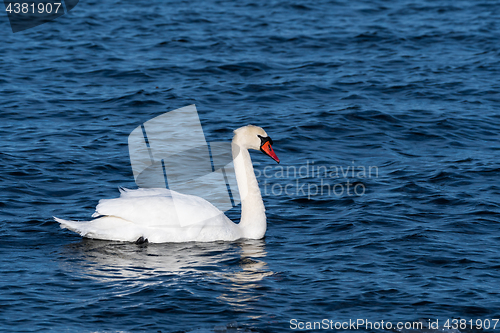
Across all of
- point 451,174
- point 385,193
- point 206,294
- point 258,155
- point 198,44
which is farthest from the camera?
point 198,44

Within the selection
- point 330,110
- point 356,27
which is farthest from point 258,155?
point 356,27

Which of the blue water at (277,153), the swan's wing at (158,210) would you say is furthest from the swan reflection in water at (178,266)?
the swan's wing at (158,210)

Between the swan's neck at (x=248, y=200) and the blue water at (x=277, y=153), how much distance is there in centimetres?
29

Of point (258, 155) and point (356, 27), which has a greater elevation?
point (356, 27)

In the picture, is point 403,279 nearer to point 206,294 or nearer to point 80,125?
point 206,294

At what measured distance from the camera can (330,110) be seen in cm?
1550

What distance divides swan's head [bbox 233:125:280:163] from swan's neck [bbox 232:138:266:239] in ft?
0.23

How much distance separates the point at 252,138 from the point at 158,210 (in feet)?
5.53

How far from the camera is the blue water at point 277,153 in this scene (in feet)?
25.0

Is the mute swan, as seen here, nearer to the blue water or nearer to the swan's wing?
the swan's wing

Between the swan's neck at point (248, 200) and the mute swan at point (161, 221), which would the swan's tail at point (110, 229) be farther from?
the swan's neck at point (248, 200)

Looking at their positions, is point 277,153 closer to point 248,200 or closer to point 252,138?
point 252,138

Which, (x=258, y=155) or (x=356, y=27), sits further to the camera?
(x=356, y=27)

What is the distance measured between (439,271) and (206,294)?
2.81m
